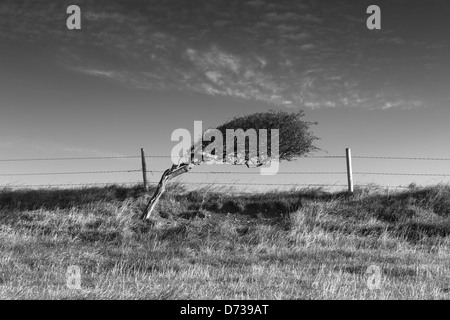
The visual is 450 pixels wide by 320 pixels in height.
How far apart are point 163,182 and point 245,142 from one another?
134 inches

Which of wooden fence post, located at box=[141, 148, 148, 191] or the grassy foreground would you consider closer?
the grassy foreground

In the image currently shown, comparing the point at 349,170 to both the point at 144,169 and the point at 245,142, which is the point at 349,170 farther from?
the point at 144,169

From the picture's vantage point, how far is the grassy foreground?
26.7ft

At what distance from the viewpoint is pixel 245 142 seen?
17.6 meters

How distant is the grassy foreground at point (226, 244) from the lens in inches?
320

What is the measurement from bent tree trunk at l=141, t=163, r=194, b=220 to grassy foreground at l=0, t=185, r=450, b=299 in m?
0.55

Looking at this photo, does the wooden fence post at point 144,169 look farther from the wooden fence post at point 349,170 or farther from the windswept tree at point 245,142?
the wooden fence post at point 349,170

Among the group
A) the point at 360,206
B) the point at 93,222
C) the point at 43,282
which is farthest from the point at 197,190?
the point at 43,282

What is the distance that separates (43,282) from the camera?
28.6ft

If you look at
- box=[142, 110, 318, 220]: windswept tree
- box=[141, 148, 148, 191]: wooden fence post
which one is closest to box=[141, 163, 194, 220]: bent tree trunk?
box=[142, 110, 318, 220]: windswept tree

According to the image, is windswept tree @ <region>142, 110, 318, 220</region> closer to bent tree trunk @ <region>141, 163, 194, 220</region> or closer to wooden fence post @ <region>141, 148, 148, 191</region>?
bent tree trunk @ <region>141, 163, 194, 220</region>
